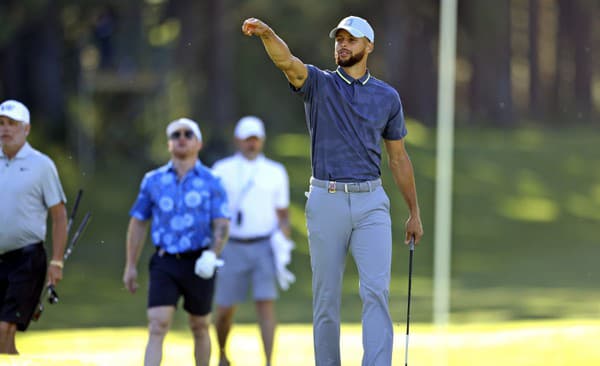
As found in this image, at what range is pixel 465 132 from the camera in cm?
4794

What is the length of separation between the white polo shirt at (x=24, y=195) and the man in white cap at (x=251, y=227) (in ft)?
9.15

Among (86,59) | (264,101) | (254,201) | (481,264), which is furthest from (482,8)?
(254,201)

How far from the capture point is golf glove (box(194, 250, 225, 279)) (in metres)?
9.56

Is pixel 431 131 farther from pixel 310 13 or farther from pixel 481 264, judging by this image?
pixel 481 264

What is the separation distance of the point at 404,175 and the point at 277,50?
4.00 ft

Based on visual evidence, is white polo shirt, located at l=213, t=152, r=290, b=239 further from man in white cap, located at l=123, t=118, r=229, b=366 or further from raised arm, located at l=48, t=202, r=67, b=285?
raised arm, located at l=48, t=202, r=67, b=285

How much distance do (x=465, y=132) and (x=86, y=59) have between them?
13.1m

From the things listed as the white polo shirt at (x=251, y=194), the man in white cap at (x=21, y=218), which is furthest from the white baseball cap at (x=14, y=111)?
the white polo shirt at (x=251, y=194)

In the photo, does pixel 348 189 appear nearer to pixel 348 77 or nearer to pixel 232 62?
pixel 348 77

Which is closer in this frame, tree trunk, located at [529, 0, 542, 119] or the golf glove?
the golf glove

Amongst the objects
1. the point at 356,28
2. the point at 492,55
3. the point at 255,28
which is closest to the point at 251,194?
the point at 356,28

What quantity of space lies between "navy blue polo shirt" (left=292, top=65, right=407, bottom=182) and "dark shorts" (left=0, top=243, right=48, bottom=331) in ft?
8.21

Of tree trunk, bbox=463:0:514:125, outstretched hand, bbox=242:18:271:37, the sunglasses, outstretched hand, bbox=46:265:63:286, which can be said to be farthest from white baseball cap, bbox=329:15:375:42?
tree trunk, bbox=463:0:514:125

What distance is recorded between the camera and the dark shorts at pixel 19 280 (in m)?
9.62
